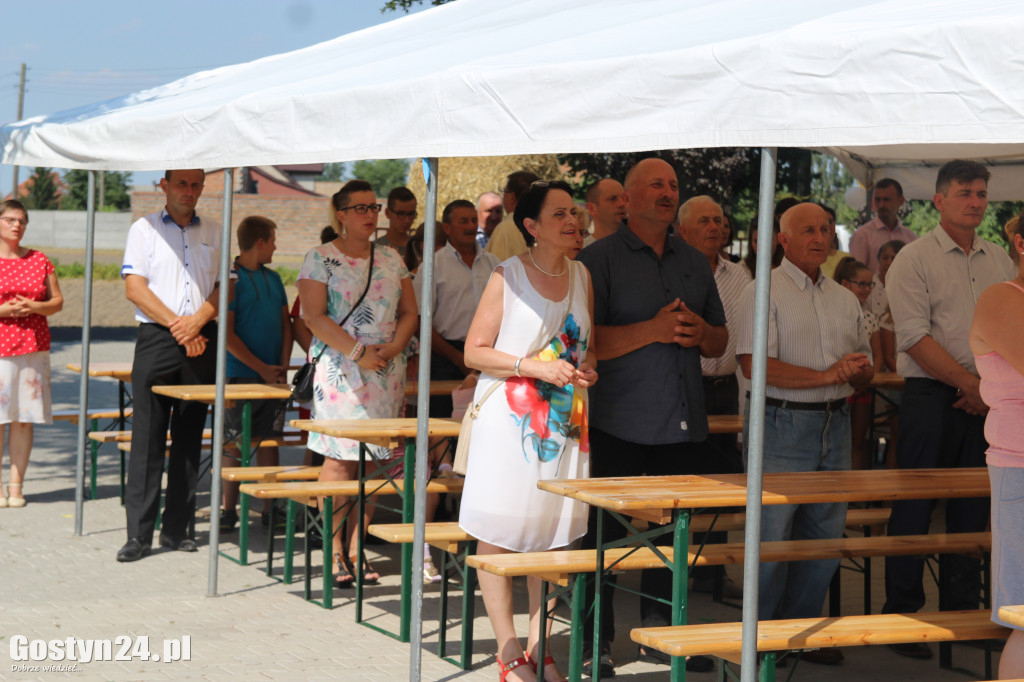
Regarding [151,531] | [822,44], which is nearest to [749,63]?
[822,44]

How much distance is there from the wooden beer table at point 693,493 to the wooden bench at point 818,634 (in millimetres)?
120

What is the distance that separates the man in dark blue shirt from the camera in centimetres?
536

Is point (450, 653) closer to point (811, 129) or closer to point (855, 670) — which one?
point (855, 670)

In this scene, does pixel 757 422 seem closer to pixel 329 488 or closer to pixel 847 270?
pixel 329 488

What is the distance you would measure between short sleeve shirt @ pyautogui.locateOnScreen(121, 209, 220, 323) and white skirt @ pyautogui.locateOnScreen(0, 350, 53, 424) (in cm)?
181

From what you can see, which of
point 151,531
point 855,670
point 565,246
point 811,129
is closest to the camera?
point 811,129

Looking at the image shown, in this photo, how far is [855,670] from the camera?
567 centimetres

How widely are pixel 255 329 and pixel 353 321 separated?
1923 mm

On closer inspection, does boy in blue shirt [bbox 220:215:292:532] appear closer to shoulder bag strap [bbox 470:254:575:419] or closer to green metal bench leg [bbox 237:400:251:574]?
green metal bench leg [bbox 237:400:251:574]

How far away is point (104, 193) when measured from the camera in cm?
6969

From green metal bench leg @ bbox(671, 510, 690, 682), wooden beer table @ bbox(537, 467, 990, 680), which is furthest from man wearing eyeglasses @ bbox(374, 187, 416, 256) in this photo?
green metal bench leg @ bbox(671, 510, 690, 682)

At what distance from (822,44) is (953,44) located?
1.17ft

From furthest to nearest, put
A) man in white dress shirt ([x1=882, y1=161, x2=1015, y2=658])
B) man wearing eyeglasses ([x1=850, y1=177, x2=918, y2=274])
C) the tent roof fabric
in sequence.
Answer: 1. man wearing eyeglasses ([x1=850, y1=177, x2=918, y2=274])
2. man in white dress shirt ([x1=882, y1=161, x2=1015, y2=658])
3. the tent roof fabric

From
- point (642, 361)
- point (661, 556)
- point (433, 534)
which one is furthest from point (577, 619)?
point (642, 361)
